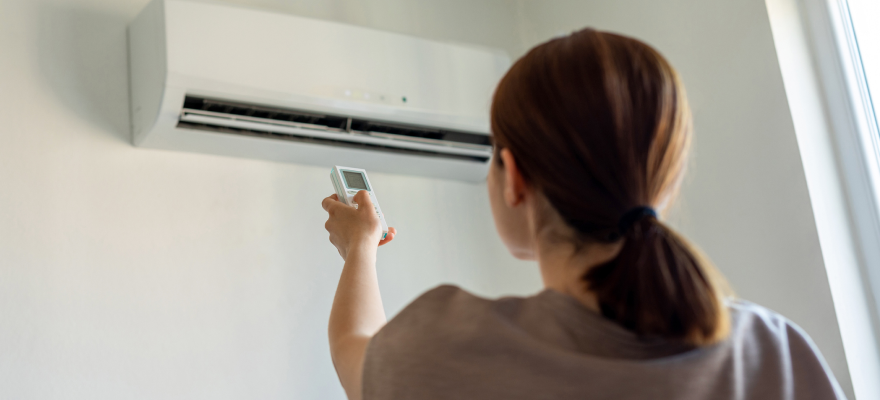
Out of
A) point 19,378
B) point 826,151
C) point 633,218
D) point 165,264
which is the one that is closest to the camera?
point 633,218

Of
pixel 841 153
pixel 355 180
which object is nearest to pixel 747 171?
pixel 841 153

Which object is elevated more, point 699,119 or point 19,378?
point 699,119

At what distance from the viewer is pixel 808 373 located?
582mm

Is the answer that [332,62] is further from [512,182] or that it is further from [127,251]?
[512,182]

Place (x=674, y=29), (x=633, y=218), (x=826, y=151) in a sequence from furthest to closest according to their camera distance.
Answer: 1. (x=674, y=29)
2. (x=826, y=151)
3. (x=633, y=218)

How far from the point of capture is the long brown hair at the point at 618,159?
0.51 m

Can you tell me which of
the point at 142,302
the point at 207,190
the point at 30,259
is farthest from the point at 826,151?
the point at 30,259

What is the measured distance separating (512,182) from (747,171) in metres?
1.16

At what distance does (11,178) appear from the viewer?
153cm

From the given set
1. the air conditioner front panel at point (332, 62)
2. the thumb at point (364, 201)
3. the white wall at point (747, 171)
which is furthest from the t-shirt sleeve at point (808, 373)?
the air conditioner front panel at point (332, 62)

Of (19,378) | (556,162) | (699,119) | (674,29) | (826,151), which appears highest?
(674,29)

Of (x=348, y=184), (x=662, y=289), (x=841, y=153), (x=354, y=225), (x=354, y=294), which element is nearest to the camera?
(x=662, y=289)

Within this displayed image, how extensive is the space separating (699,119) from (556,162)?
127cm

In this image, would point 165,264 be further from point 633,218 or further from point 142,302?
point 633,218
